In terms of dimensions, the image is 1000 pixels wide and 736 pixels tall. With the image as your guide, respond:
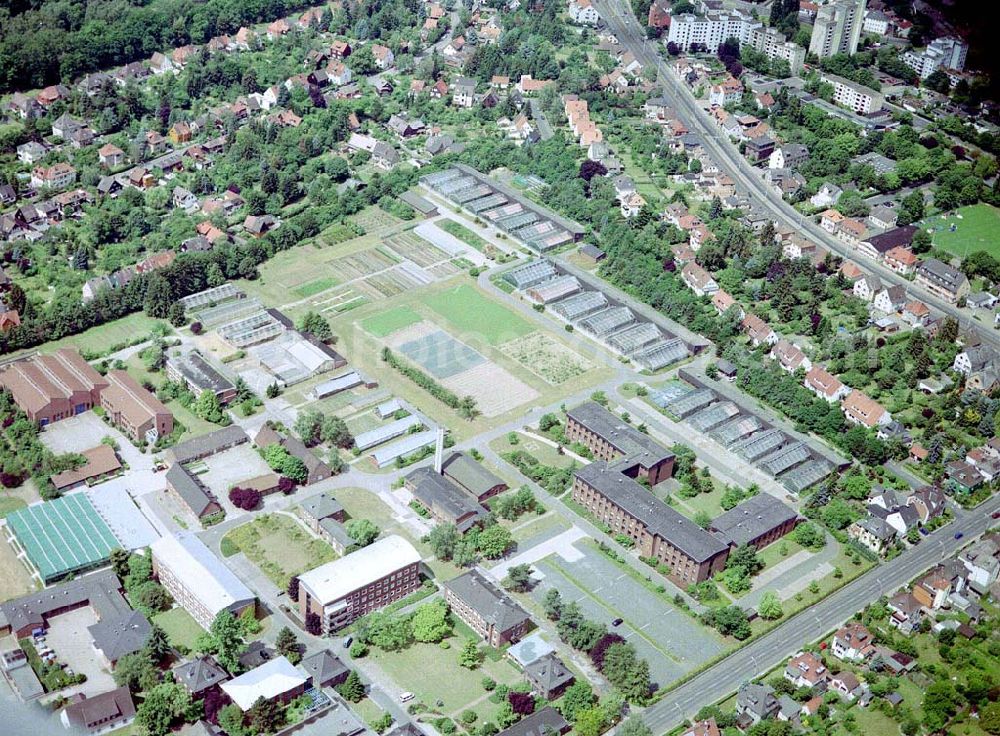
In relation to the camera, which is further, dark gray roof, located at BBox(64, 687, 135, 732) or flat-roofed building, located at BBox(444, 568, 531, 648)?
flat-roofed building, located at BBox(444, 568, 531, 648)

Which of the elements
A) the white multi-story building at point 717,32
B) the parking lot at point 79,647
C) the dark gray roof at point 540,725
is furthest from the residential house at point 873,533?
the white multi-story building at point 717,32

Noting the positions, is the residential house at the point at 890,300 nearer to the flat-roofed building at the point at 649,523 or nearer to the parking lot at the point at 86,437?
the flat-roofed building at the point at 649,523

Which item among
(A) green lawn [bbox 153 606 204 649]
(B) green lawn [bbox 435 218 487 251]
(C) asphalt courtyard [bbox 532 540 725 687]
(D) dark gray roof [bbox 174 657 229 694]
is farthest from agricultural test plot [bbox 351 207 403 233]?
(D) dark gray roof [bbox 174 657 229 694]

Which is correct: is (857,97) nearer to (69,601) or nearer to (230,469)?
(230,469)

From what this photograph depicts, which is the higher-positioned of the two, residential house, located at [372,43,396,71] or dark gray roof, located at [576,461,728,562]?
residential house, located at [372,43,396,71]

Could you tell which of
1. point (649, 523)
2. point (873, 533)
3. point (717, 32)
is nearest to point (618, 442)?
point (649, 523)

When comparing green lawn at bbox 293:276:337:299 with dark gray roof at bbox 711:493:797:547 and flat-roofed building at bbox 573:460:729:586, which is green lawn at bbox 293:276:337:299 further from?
dark gray roof at bbox 711:493:797:547
